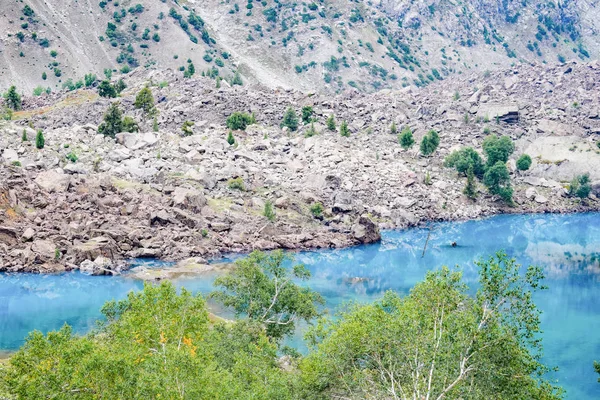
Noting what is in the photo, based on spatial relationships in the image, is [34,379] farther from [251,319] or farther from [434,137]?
[434,137]

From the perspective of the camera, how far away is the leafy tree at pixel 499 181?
9969 cm

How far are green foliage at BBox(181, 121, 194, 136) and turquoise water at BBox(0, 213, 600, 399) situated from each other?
36.0 m

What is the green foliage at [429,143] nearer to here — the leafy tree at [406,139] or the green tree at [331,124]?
the leafy tree at [406,139]

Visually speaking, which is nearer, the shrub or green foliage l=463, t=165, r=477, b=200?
the shrub

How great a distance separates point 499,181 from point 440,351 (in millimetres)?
84017

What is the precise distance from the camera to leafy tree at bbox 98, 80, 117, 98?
368ft

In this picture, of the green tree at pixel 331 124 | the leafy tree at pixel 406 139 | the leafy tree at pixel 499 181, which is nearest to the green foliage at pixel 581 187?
the leafy tree at pixel 499 181

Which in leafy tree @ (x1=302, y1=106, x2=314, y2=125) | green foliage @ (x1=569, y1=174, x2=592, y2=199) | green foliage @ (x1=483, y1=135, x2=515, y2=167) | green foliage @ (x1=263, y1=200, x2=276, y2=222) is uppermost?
leafy tree @ (x1=302, y1=106, x2=314, y2=125)

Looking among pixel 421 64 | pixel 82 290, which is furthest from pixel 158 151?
pixel 421 64

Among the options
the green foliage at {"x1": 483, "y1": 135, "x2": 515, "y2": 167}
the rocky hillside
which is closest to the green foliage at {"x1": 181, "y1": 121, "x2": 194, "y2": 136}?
the rocky hillside

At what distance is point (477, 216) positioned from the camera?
9712 centimetres

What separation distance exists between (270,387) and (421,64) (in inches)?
7271

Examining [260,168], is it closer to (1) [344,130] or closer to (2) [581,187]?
(1) [344,130]

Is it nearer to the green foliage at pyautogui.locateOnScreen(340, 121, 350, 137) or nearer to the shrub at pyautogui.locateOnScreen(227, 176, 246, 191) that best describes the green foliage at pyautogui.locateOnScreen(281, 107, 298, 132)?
the green foliage at pyautogui.locateOnScreen(340, 121, 350, 137)
